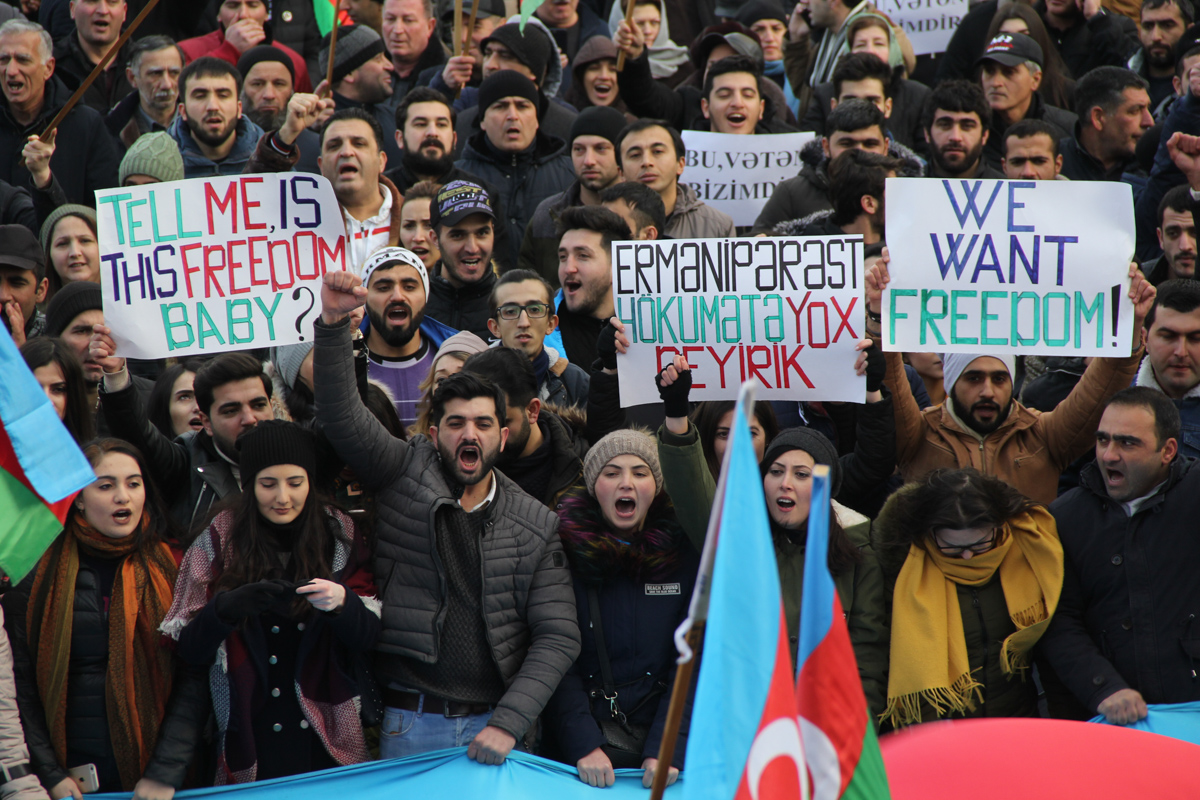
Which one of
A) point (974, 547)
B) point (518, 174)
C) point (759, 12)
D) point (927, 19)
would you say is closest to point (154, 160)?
point (518, 174)

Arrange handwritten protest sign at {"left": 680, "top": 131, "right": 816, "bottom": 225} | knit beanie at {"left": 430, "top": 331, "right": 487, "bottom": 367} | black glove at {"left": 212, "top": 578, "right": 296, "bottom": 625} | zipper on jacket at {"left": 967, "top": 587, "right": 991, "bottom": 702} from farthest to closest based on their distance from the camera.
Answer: handwritten protest sign at {"left": 680, "top": 131, "right": 816, "bottom": 225}
knit beanie at {"left": 430, "top": 331, "right": 487, "bottom": 367}
zipper on jacket at {"left": 967, "top": 587, "right": 991, "bottom": 702}
black glove at {"left": 212, "top": 578, "right": 296, "bottom": 625}

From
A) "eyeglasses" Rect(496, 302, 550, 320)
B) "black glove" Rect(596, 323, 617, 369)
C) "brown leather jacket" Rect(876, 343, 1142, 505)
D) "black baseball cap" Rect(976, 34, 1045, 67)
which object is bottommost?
"brown leather jacket" Rect(876, 343, 1142, 505)

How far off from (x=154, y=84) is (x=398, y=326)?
13.2 feet

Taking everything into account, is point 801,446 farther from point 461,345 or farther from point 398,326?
point 398,326

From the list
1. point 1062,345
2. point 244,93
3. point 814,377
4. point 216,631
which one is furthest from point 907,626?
point 244,93

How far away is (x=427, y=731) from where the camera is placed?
4941 mm

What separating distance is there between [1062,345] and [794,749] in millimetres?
3326

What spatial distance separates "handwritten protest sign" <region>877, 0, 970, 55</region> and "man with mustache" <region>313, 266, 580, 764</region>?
6941 mm

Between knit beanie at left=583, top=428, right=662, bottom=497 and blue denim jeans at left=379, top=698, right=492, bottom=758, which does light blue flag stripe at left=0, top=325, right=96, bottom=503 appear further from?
knit beanie at left=583, top=428, right=662, bottom=497

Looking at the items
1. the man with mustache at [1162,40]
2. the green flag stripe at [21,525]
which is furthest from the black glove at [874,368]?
the man with mustache at [1162,40]

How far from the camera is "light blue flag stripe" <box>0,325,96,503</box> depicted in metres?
3.98

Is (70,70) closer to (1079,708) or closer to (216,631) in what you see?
(216,631)

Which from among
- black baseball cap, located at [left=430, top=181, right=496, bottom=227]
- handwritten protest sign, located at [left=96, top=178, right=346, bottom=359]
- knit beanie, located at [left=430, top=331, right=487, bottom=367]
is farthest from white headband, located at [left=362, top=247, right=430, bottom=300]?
black baseball cap, located at [left=430, top=181, right=496, bottom=227]

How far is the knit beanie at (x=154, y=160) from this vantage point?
7770 millimetres
